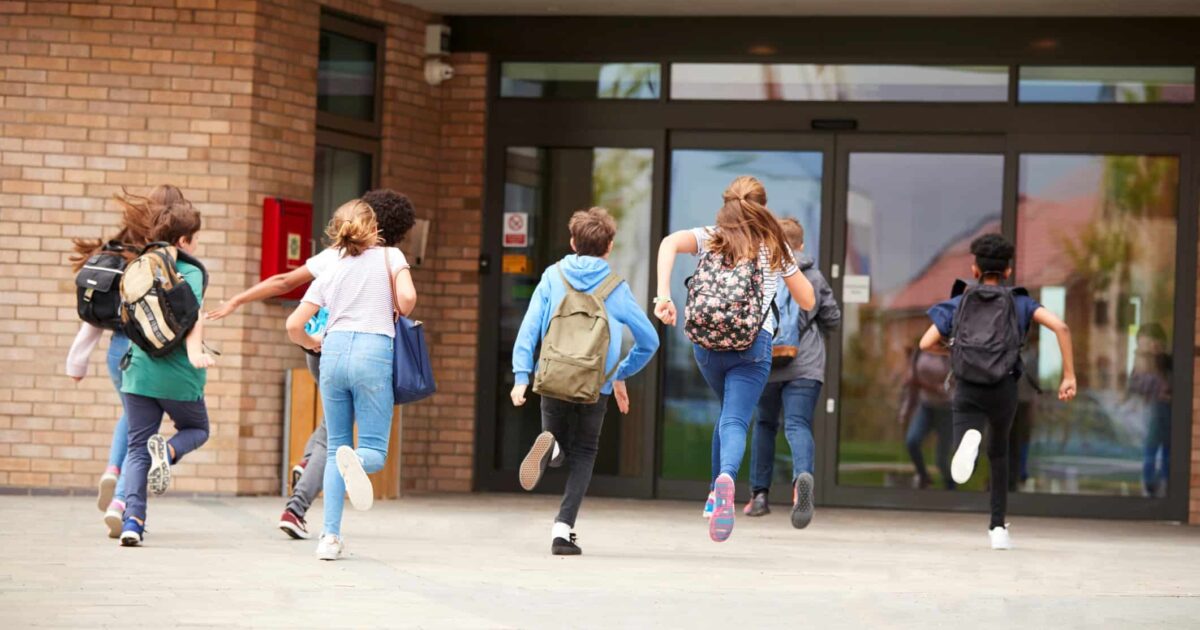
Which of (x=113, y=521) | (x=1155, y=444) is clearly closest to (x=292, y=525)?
(x=113, y=521)

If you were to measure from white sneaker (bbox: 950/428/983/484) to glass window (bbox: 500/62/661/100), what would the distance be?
14.9ft

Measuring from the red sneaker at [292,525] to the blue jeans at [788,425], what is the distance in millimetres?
2414

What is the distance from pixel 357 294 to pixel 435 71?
17.6 ft

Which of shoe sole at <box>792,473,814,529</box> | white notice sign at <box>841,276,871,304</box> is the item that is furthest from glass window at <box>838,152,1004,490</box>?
shoe sole at <box>792,473,814,529</box>

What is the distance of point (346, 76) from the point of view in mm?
12500

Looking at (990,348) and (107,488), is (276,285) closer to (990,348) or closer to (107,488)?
(107,488)

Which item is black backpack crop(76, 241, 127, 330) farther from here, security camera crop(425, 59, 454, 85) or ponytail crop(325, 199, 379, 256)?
security camera crop(425, 59, 454, 85)

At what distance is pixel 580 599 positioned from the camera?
6961 millimetres

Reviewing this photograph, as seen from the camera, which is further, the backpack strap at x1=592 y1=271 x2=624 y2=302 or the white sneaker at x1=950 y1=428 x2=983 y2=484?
the white sneaker at x1=950 y1=428 x2=983 y2=484

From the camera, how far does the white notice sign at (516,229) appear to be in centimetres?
1327

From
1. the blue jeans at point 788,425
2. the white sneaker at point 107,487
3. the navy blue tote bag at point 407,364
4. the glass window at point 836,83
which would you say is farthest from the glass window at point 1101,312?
the white sneaker at point 107,487

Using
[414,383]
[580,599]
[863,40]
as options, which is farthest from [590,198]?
[580,599]

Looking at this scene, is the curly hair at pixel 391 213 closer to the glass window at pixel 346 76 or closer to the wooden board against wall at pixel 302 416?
the wooden board against wall at pixel 302 416

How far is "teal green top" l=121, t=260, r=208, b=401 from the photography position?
27.6 feet
